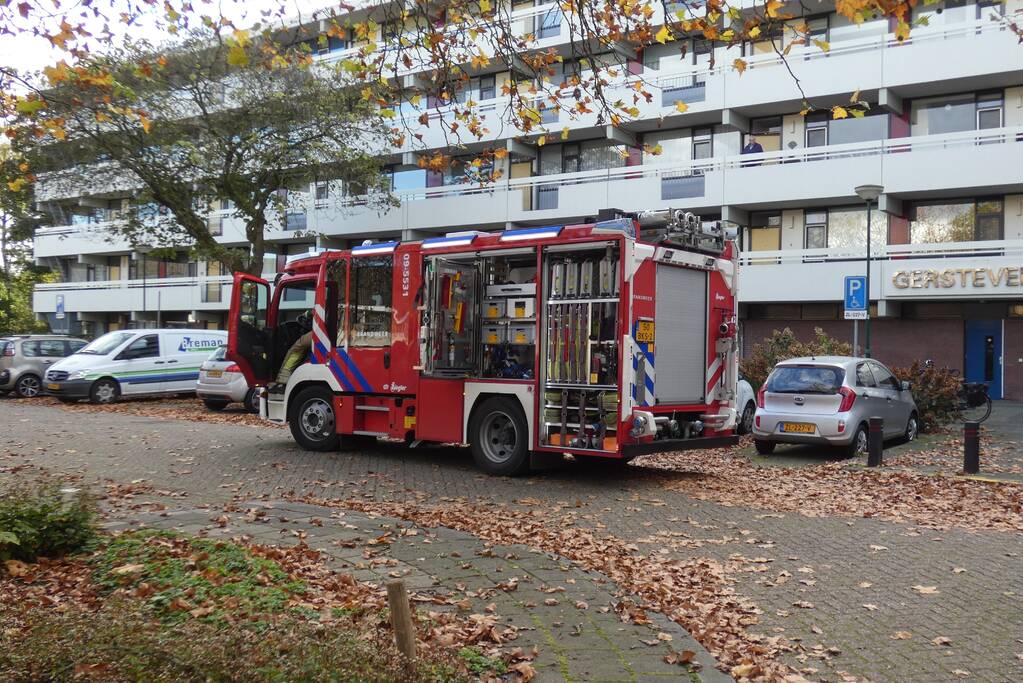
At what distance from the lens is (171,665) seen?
11.4ft

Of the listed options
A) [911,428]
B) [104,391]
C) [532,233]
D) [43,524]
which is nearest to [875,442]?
[911,428]

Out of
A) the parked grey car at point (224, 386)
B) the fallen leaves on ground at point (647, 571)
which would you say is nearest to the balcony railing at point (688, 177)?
the parked grey car at point (224, 386)

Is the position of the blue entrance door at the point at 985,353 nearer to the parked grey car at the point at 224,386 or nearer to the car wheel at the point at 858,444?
the car wheel at the point at 858,444

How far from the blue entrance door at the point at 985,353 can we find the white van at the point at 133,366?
797 inches

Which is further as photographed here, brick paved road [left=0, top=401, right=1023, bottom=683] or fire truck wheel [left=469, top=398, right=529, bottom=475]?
fire truck wheel [left=469, top=398, right=529, bottom=475]

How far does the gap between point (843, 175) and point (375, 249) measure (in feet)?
61.2

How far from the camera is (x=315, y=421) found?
13.6 meters

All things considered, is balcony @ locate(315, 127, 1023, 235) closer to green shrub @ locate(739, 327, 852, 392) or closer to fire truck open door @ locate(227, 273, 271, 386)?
green shrub @ locate(739, 327, 852, 392)

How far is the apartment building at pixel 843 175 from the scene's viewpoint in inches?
1014

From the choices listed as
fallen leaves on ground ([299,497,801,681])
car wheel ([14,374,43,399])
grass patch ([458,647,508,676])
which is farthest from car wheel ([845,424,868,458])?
car wheel ([14,374,43,399])

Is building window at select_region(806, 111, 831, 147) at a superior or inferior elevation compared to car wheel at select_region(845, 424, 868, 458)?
superior

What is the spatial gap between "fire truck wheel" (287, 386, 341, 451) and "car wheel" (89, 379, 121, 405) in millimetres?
11218

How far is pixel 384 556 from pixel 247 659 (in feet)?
10.5

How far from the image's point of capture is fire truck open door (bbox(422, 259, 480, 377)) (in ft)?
38.4
